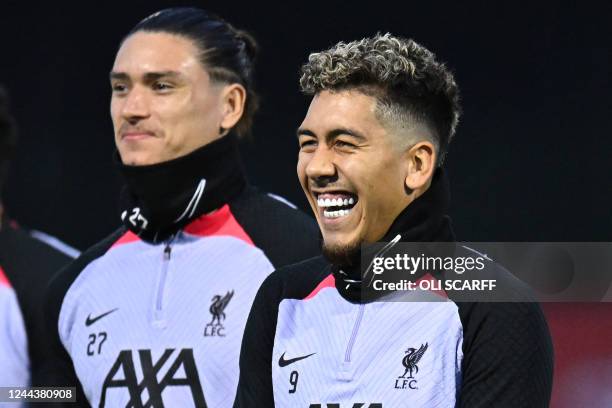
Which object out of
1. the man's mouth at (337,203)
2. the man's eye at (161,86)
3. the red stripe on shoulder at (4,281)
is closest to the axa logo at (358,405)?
the man's mouth at (337,203)

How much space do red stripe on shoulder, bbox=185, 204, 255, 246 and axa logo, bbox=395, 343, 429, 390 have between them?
0.94m

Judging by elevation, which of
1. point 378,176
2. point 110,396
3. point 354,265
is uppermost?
point 378,176

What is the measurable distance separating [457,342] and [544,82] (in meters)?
3.62

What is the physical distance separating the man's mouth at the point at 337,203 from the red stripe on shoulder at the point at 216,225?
759 millimetres

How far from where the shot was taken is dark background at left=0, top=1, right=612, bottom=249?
584 cm

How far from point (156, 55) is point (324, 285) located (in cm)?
101

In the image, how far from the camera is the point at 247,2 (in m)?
6.51

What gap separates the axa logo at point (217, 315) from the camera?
330cm

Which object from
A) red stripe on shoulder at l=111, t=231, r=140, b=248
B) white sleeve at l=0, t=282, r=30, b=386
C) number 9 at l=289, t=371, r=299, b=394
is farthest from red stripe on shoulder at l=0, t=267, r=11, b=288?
number 9 at l=289, t=371, r=299, b=394

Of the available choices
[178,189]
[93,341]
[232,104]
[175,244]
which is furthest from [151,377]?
[232,104]

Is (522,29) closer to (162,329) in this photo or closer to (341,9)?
(341,9)

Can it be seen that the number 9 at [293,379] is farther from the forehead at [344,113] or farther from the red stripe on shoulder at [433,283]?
the forehead at [344,113]

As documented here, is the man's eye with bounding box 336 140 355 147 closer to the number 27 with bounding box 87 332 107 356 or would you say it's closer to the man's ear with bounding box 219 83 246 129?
the man's ear with bounding box 219 83 246 129

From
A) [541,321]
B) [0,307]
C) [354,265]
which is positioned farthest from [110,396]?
[541,321]
